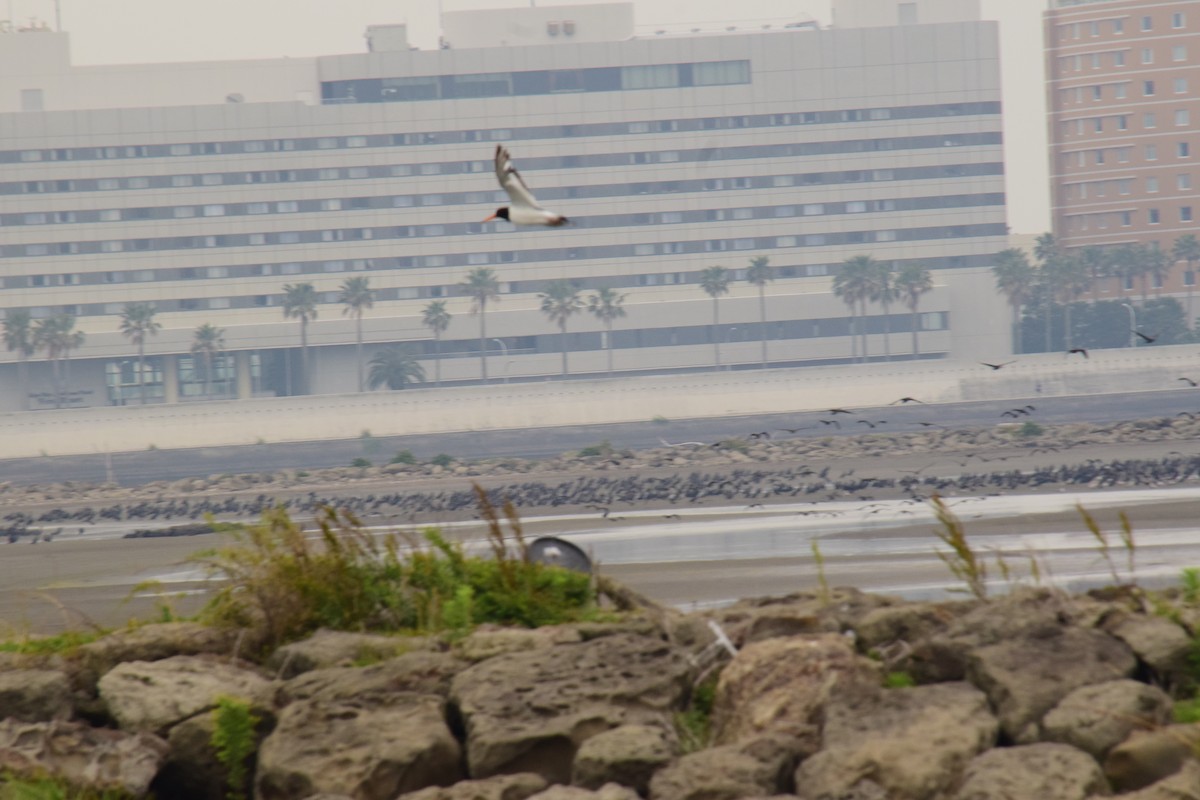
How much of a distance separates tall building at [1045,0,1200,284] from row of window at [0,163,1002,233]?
22764 mm

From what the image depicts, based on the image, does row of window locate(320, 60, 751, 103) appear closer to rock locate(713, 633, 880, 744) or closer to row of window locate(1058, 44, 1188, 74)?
row of window locate(1058, 44, 1188, 74)

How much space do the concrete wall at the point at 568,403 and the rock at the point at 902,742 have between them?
10159 centimetres

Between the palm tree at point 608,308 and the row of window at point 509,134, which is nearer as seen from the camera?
the palm tree at point 608,308

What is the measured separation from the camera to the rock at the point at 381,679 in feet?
23.1

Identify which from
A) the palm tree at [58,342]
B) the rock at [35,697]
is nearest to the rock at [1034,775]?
the rock at [35,697]

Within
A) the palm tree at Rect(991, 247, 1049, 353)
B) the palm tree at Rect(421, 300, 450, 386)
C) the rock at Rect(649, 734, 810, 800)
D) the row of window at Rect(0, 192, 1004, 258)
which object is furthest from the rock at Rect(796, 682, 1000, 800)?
the palm tree at Rect(991, 247, 1049, 353)

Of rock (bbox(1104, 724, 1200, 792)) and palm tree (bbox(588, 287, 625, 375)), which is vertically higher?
palm tree (bbox(588, 287, 625, 375))

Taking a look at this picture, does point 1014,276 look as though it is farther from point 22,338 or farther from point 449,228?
point 22,338

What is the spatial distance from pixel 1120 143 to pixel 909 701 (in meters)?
171

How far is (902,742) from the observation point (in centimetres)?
581

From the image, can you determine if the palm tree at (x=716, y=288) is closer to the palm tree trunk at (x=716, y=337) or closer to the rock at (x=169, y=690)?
the palm tree trunk at (x=716, y=337)

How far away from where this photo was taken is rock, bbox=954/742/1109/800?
535 centimetres

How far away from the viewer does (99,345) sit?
13438cm

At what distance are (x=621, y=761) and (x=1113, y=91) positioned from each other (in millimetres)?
173660
